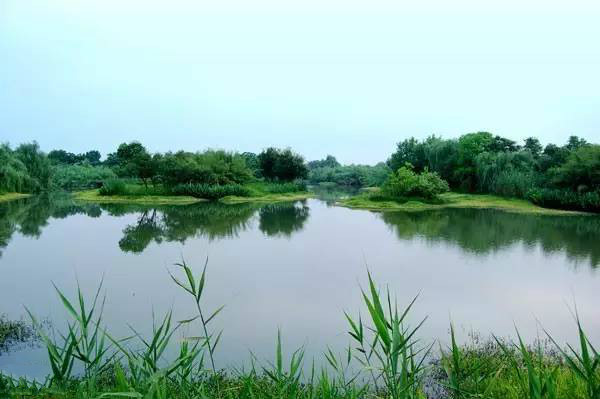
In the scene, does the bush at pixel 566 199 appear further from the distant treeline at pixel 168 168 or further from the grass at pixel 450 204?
the distant treeline at pixel 168 168

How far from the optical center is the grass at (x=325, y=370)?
2236mm

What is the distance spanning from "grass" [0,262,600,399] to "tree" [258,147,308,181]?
122ft

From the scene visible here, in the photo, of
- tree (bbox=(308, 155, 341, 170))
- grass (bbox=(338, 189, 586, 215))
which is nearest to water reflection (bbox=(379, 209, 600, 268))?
grass (bbox=(338, 189, 586, 215))

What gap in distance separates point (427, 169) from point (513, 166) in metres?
5.89

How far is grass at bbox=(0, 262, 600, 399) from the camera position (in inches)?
88.0

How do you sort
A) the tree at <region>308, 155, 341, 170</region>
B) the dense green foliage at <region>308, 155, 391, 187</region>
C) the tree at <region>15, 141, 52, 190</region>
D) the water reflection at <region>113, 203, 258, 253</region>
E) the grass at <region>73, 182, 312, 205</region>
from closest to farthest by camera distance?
the water reflection at <region>113, 203, 258, 253</region> → the grass at <region>73, 182, 312, 205</region> → the tree at <region>15, 141, 52, 190</region> → the dense green foliage at <region>308, 155, 391, 187</region> → the tree at <region>308, 155, 341, 170</region>

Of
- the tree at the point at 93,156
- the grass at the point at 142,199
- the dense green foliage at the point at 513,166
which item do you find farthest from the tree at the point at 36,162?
the tree at the point at 93,156

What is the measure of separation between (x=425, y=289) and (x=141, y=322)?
520cm

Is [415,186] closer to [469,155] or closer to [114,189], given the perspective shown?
[469,155]

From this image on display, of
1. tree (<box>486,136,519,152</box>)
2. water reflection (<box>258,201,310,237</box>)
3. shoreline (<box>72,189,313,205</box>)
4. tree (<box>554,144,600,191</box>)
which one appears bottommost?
water reflection (<box>258,201,310,237</box>)

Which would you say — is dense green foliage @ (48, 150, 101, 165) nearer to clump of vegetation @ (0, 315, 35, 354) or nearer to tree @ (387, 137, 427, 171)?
tree @ (387, 137, 427, 171)

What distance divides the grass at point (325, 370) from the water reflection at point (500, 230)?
7.37 metres

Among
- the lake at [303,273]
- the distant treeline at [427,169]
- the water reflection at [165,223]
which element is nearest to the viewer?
the lake at [303,273]

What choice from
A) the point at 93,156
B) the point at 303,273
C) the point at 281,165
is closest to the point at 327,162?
the point at 93,156
